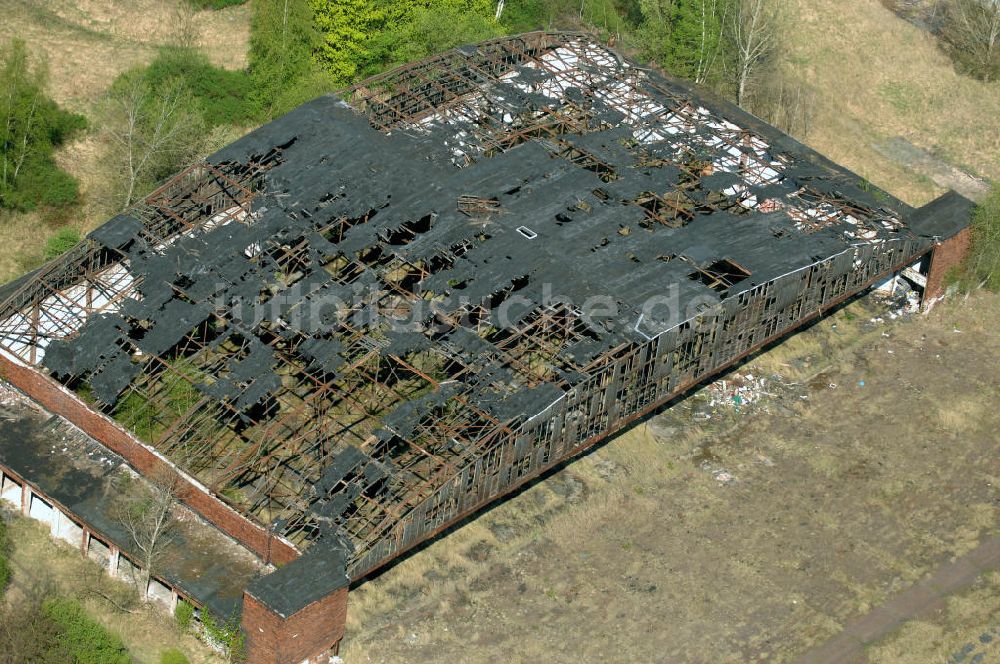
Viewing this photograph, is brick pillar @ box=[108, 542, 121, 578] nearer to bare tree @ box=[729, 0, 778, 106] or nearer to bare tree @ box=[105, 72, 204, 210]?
bare tree @ box=[105, 72, 204, 210]

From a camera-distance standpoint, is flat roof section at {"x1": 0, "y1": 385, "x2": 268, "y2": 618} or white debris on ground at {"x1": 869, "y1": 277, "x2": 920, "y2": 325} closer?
flat roof section at {"x1": 0, "y1": 385, "x2": 268, "y2": 618}

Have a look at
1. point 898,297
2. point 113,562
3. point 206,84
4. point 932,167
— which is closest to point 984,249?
point 898,297

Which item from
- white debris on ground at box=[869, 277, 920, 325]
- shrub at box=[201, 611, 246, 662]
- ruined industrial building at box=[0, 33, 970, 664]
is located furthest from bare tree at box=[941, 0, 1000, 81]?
shrub at box=[201, 611, 246, 662]

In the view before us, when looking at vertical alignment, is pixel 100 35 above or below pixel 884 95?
above

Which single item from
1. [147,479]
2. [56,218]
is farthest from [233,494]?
[56,218]

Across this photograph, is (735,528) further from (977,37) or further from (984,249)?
(977,37)

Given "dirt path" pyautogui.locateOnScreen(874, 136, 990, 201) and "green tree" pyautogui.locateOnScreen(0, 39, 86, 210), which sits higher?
"green tree" pyautogui.locateOnScreen(0, 39, 86, 210)

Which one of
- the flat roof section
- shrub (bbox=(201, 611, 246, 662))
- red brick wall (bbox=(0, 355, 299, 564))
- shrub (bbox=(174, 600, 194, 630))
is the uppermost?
red brick wall (bbox=(0, 355, 299, 564))

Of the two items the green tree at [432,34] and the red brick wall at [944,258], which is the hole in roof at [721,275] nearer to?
the red brick wall at [944,258]
